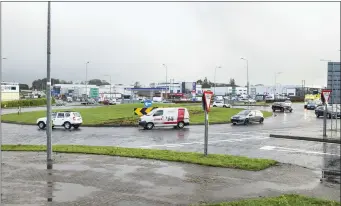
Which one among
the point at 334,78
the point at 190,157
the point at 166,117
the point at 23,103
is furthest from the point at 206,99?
the point at 23,103

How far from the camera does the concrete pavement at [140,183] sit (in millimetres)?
8734

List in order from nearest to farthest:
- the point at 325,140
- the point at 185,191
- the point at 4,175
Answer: the point at 185,191 < the point at 4,175 < the point at 325,140

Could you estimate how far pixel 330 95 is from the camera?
2297cm

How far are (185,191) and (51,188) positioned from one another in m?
3.31

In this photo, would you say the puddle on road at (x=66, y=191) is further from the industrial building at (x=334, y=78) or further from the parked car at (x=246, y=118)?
the parked car at (x=246, y=118)

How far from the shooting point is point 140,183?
33.8 ft

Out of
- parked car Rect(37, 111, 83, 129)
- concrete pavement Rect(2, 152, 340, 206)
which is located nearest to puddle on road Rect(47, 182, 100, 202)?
concrete pavement Rect(2, 152, 340, 206)

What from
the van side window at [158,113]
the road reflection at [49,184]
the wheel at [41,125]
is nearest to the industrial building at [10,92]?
the wheel at [41,125]

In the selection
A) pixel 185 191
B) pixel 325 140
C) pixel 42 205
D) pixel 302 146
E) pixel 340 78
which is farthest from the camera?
pixel 340 78

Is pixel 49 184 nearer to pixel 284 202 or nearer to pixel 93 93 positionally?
pixel 284 202

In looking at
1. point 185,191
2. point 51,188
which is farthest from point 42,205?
point 185,191

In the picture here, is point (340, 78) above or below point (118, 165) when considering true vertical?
above

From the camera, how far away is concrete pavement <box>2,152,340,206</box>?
873 centimetres

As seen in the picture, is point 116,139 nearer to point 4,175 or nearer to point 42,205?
point 4,175
